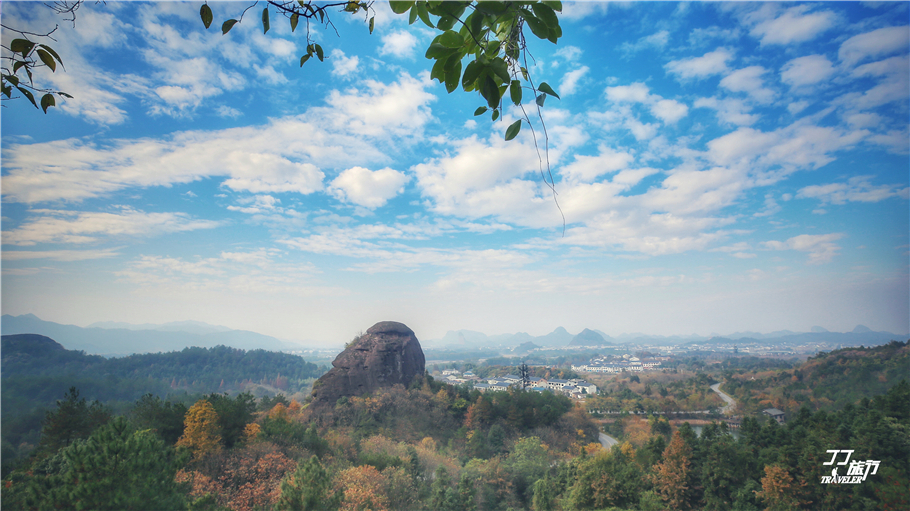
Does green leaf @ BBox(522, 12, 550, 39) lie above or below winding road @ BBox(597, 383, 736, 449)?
above

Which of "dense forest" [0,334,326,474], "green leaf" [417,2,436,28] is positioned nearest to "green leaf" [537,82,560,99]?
"green leaf" [417,2,436,28]

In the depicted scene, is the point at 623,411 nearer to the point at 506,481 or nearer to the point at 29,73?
the point at 506,481

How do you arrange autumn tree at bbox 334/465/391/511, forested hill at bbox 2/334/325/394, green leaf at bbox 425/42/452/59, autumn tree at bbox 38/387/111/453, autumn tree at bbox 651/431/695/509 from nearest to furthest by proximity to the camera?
green leaf at bbox 425/42/452/59 < autumn tree at bbox 334/465/391/511 < autumn tree at bbox 38/387/111/453 < autumn tree at bbox 651/431/695/509 < forested hill at bbox 2/334/325/394

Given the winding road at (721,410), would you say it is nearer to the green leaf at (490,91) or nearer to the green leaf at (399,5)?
the green leaf at (490,91)

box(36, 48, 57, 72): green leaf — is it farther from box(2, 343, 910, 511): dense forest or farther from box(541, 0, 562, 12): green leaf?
box(2, 343, 910, 511): dense forest

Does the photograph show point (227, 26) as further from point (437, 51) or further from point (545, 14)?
point (545, 14)

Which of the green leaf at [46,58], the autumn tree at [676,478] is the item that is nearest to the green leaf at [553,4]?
the green leaf at [46,58]

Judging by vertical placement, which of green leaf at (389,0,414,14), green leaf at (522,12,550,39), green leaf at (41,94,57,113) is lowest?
green leaf at (522,12,550,39)

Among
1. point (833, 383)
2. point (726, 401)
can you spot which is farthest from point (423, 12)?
point (726, 401)
